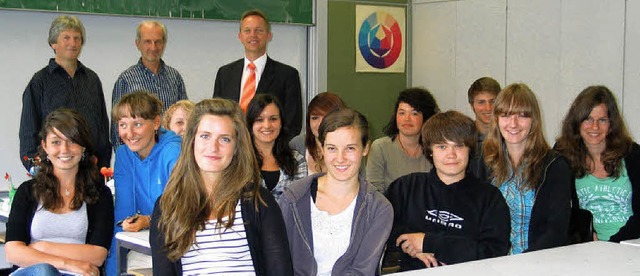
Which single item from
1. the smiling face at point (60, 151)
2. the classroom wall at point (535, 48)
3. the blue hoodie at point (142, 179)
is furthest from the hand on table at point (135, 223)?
the classroom wall at point (535, 48)

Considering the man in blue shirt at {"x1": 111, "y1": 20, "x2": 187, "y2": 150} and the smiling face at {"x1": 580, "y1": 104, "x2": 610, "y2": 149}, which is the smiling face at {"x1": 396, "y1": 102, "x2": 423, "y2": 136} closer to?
the smiling face at {"x1": 580, "y1": 104, "x2": 610, "y2": 149}

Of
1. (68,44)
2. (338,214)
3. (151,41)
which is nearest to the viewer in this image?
(338,214)

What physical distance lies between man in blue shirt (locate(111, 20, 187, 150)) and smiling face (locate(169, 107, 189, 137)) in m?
0.64

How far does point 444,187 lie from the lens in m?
3.37

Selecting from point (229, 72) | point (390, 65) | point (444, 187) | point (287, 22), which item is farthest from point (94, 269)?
point (390, 65)

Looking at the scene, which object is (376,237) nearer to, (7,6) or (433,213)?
(433,213)

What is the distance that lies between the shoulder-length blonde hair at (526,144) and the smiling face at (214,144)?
1.37 meters

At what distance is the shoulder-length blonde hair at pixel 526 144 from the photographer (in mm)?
3639

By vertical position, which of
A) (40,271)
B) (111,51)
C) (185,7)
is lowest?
(40,271)

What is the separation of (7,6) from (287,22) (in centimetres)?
222

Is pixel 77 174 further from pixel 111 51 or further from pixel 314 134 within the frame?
pixel 111 51

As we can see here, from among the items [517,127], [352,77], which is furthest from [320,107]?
[352,77]

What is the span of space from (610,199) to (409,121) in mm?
1137

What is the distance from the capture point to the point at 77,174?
12.1ft
